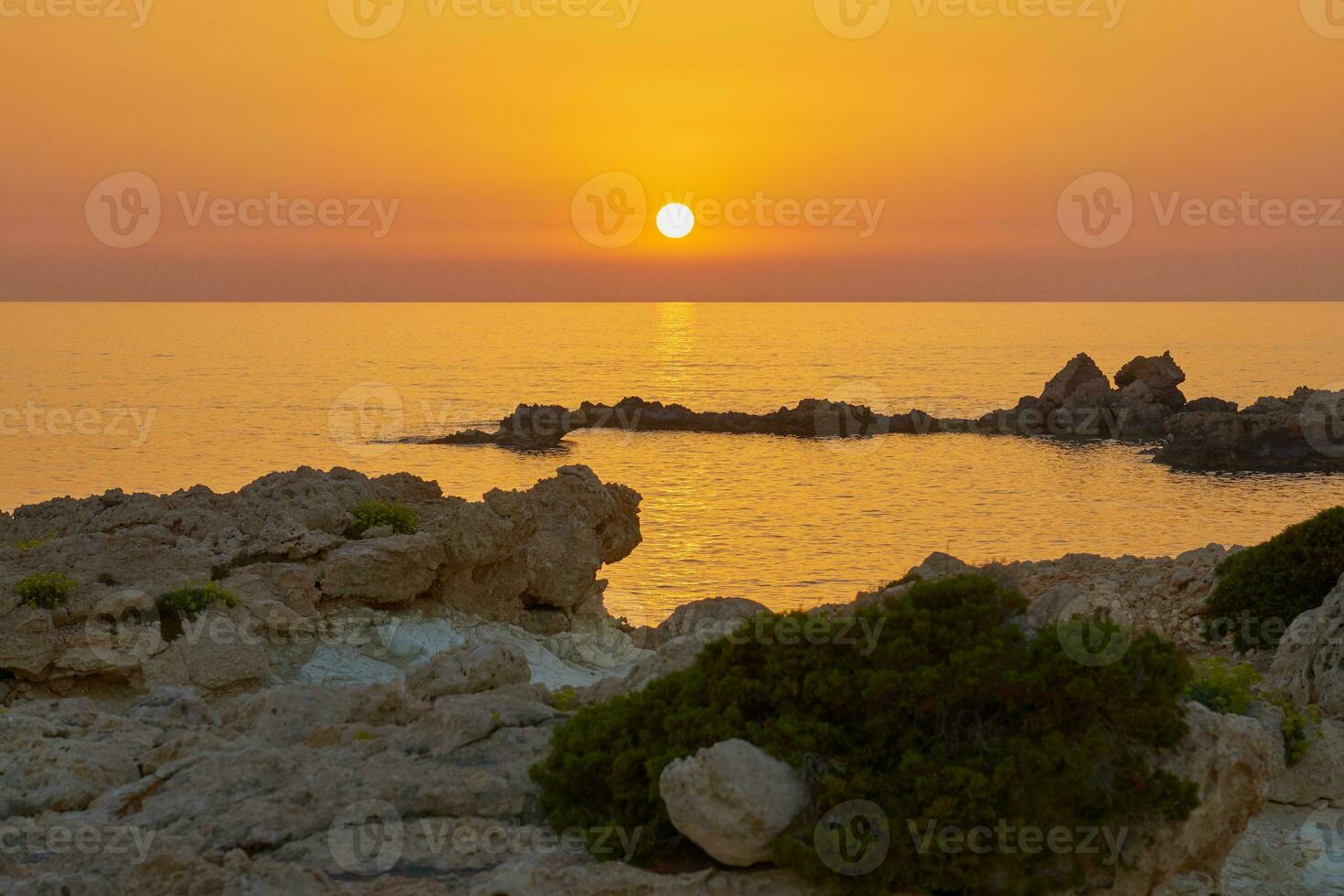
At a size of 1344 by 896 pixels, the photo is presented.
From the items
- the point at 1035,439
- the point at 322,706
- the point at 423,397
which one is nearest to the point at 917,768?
the point at 322,706

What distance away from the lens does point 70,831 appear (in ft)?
27.6

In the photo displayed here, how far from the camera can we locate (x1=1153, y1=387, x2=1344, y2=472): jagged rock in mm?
71938

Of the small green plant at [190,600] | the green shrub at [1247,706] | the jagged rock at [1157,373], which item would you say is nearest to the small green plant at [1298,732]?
the green shrub at [1247,706]

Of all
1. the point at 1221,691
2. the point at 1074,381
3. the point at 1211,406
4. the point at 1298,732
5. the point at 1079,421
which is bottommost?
the point at 1298,732

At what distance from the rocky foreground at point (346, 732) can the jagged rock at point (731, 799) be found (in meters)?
0.01

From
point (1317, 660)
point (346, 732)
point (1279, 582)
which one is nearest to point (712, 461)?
point (1279, 582)

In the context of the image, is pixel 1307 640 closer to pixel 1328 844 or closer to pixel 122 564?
pixel 1328 844

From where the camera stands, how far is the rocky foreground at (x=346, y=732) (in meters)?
7.60

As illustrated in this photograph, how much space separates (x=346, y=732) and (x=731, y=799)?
11.2ft

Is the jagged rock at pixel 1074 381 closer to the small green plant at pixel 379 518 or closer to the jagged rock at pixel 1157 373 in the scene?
the jagged rock at pixel 1157 373

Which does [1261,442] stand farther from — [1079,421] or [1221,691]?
[1221,691]

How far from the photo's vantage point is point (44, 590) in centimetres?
1447

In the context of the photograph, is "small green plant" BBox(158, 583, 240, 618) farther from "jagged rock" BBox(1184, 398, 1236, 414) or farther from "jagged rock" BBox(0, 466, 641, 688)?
"jagged rock" BBox(1184, 398, 1236, 414)

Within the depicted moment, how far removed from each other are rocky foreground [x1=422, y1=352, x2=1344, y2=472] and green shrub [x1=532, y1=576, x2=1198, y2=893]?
7123 centimetres
